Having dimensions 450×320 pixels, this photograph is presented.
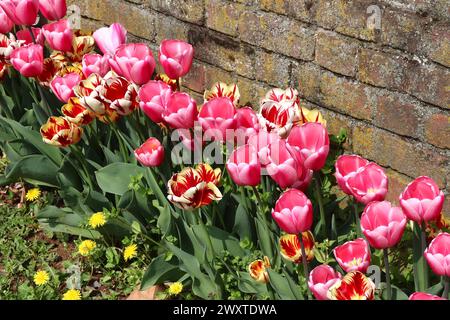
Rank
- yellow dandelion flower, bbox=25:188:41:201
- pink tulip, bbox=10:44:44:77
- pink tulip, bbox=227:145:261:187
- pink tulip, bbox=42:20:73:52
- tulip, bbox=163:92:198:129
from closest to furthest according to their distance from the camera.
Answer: pink tulip, bbox=227:145:261:187, tulip, bbox=163:92:198:129, pink tulip, bbox=10:44:44:77, pink tulip, bbox=42:20:73:52, yellow dandelion flower, bbox=25:188:41:201

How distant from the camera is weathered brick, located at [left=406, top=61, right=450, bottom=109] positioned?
2.38 m

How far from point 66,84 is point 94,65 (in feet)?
0.38

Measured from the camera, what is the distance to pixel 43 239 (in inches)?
120

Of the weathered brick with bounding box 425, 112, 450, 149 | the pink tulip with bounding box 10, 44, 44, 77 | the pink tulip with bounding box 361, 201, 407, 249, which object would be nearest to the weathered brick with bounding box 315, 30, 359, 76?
the weathered brick with bounding box 425, 112, 450, 149

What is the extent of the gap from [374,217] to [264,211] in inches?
19.2

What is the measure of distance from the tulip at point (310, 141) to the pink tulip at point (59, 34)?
46.1 inches

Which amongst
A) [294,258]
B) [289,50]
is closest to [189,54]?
[289,50]

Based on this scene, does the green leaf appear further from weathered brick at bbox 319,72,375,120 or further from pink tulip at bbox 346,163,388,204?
pink tulip at bbox 346,163,388,204

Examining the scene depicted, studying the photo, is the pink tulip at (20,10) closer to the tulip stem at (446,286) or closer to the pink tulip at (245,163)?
the pink tulip at (245,163)

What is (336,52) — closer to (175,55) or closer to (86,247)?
(175,55)

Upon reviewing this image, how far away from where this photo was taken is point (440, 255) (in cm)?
196

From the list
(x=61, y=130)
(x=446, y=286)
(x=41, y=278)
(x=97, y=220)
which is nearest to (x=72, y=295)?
(x=41, y=278)

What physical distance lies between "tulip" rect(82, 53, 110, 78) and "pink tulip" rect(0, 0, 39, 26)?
11.2 inches
